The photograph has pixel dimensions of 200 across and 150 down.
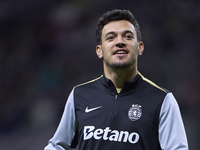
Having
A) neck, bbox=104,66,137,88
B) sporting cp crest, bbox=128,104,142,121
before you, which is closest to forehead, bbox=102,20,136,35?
neck, bbox=104,66,137,88

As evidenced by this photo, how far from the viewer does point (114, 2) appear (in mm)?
5188

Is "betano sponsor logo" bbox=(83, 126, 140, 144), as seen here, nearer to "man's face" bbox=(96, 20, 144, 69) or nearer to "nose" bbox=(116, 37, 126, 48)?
"man's face" bbox=(96, 20, 144, 69)

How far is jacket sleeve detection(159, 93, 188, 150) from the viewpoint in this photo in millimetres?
1677

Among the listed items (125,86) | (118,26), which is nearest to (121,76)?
(125,86)

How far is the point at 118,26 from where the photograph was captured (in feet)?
6.27

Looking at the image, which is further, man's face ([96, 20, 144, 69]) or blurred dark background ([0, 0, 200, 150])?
blurred dark background ([0, 0, 200, 150])

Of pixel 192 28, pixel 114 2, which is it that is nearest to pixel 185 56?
pixel 192 28

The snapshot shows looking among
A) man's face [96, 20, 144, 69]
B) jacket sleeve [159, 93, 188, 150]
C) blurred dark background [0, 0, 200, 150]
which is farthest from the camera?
blurred dark background [0, 0, 200, 150]

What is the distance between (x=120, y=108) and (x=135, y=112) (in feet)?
0.31

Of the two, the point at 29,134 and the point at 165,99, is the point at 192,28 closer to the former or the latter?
the point at 29,134

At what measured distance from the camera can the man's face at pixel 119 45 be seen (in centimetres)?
182

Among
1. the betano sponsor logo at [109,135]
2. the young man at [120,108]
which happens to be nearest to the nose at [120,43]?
the young man at [120,108]

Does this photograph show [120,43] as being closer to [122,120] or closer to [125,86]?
[125,86]

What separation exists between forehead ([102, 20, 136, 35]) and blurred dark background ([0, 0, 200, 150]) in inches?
110
